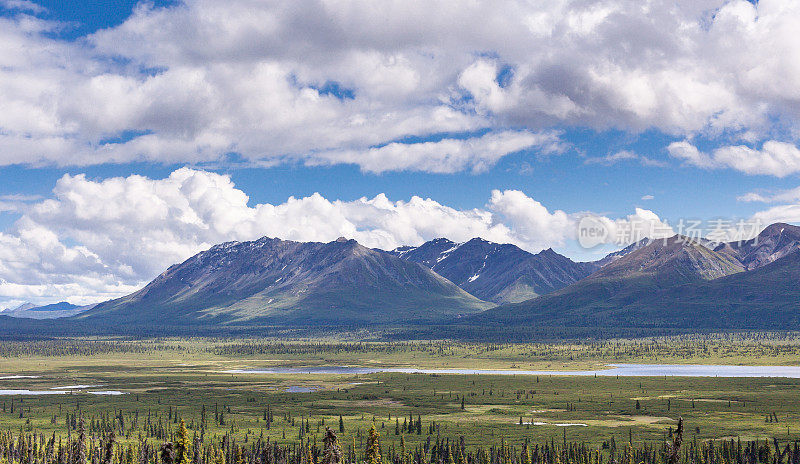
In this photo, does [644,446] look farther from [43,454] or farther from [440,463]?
[43,454]

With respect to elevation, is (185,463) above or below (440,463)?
above

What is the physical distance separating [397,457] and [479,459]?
20.8 metres

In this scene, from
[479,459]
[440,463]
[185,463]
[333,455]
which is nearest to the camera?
[333,455]

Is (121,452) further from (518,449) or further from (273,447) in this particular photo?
(518,449)

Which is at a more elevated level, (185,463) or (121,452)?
(185,463)

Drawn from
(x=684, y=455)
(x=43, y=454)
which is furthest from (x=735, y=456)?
(x=43, y=454)

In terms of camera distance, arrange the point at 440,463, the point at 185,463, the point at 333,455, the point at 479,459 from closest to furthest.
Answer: the point at 333,455 < the point at 185,463 < the point at 440,463 < the point at 479,459

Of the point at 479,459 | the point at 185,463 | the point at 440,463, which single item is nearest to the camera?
the point at 185,463

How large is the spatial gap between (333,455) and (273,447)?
115554mm

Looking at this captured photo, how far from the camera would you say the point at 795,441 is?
196000 mm

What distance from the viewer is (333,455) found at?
83.6 meters

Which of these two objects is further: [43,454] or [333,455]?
[43,454]

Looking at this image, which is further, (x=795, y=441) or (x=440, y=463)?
(x=795, y=441)

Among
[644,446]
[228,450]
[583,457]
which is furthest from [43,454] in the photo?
[644,446]
